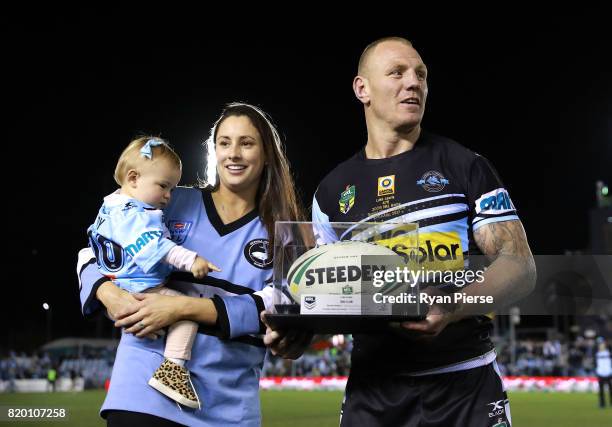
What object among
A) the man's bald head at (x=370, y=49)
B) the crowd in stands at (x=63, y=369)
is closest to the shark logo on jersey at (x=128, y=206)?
the man's bald head at (x=370, y=49)

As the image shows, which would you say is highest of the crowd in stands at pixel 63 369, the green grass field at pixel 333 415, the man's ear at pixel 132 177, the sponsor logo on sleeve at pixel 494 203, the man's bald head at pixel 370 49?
the man's bald head at pixel 370 49

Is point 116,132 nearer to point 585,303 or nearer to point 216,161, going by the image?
point 585,303

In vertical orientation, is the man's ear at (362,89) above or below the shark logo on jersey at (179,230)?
above

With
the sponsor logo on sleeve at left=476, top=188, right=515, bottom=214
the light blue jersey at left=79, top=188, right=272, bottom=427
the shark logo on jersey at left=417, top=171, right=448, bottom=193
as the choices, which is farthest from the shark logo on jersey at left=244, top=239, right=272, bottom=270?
the sponsor logo on sleeve at left=476, top=188, right=515, bottom=214

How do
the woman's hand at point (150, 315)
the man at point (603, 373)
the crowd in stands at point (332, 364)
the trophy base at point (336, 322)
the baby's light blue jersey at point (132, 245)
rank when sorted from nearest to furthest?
1. the trophy base at point (336, 322)
2. the woman's hand at point (150, 315)
3. the baby's light blue jersey at point (132, 245)
4. the man at point (603, 373)
5. the crowd in stands at point (332, 364)

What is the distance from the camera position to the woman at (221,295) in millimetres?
3105

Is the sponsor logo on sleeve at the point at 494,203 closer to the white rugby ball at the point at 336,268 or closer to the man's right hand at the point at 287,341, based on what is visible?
the white rugby ball at the point at 336,268

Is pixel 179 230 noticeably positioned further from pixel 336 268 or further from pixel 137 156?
pixel 336 268

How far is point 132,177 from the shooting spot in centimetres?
351

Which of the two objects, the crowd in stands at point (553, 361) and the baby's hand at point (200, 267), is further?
the crowd in stands at point (553, 361)

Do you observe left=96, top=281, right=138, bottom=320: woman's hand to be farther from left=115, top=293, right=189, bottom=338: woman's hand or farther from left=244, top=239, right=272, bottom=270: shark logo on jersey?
left=244, top=239, right=272, bottom=270: shark logo on jersey

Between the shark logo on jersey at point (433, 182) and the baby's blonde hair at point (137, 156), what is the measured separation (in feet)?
3.51

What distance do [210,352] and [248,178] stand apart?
0.75m

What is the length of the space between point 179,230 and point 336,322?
3.45 feet
